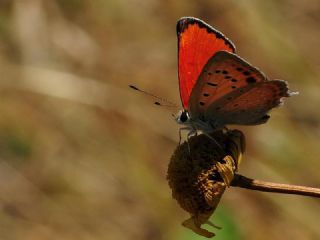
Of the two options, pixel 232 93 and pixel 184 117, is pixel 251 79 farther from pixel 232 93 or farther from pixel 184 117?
pixel 184 117

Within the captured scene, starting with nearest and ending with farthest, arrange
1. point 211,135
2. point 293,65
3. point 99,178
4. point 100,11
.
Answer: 1. point 211,135
2. point 293,65
3. point 99,178
4. point 100,11

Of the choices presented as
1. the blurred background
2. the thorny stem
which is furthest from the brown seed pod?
the blurred background

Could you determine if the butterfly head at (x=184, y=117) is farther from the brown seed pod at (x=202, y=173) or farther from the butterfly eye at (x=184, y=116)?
the brown seed pod at (x=202, y=173)

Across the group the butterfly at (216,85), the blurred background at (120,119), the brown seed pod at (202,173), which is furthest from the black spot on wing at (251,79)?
the blurred background at (120,119)

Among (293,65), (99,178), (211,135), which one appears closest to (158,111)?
(99,178)

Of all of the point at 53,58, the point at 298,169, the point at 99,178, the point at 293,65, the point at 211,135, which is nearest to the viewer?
the point at 211,135

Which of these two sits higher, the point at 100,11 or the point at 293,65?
the point at 100,11

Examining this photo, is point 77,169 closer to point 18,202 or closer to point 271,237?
point 18,202

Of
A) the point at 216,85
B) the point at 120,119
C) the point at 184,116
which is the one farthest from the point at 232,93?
the point at 120,119
